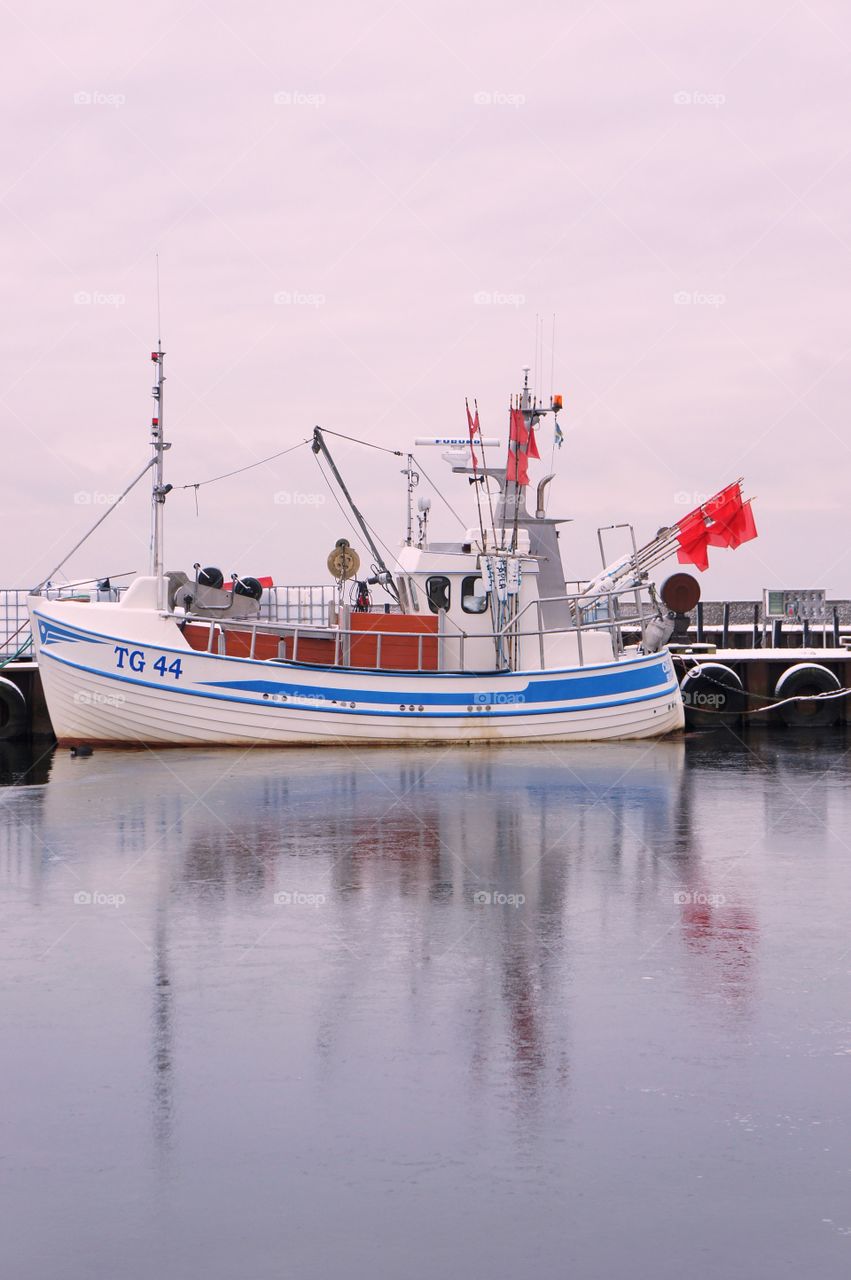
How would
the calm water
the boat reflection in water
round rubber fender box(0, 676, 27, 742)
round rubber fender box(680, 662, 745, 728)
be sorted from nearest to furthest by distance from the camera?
the calm water < the boat reflection in water < round rubber fender box(0, 676, 27, 742) < round rubber fender box(680, 662, 745, 728)

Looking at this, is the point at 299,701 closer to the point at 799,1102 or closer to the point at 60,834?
the point at 60,834

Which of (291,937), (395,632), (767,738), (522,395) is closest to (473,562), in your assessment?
(395,632)

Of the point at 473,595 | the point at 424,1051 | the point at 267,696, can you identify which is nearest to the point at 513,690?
the point at 473,595

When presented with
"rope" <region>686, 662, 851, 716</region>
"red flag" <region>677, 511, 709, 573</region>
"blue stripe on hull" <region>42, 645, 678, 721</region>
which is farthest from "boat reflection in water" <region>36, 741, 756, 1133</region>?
"rope" <region>686, 662, 851, 716</region>

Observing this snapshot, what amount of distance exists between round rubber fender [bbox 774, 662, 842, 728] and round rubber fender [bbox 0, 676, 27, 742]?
1831 centimetres

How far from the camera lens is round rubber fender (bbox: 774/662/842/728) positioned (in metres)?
34.2

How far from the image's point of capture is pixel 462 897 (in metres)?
13.3

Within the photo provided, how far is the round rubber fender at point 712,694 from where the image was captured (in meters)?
34.6

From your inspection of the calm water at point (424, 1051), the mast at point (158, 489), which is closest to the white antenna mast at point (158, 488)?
the mast at point (158, 489)

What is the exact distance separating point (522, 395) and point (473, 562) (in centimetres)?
478

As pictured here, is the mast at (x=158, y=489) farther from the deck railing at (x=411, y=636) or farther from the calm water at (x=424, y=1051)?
the calm water at (x=424, y=1051)

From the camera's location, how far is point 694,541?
29297 mm

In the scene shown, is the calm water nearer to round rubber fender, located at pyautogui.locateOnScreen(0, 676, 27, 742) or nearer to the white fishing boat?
the white fishing boat

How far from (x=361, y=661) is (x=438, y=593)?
2332mm
